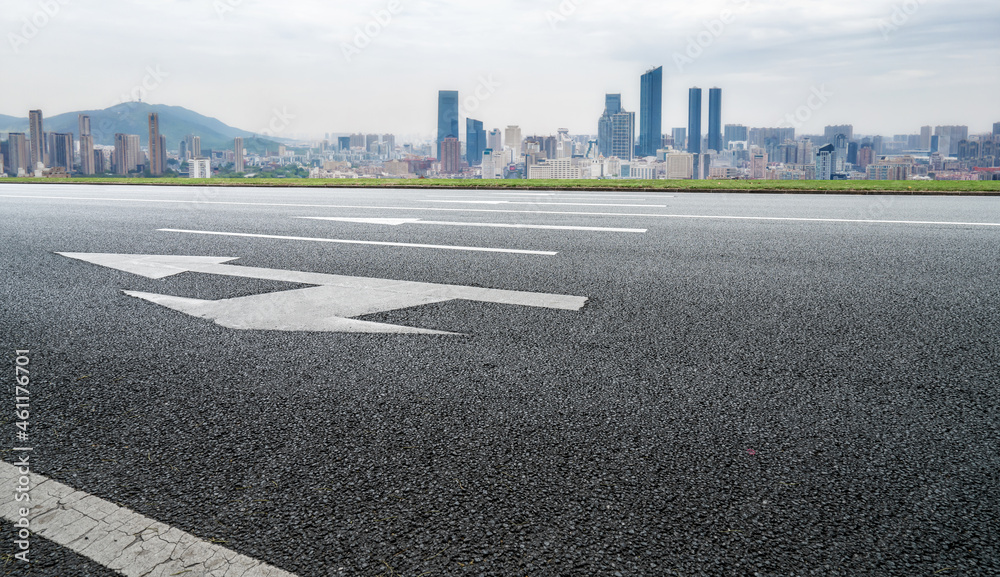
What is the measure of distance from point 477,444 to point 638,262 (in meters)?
3.65

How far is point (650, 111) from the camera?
4008 inches

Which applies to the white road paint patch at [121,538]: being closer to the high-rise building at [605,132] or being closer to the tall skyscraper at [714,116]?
the high-rise building at [605,132]

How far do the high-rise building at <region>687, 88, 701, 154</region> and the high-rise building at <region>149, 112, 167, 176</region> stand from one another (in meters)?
59.7

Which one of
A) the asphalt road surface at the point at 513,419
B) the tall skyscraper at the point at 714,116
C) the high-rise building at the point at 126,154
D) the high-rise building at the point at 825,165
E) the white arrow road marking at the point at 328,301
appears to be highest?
the tall skyscraper at the point at 714,116

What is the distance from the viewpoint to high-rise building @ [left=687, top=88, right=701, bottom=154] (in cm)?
8444

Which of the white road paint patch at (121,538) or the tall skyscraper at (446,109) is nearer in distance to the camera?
the white road paint patch at (121,538)

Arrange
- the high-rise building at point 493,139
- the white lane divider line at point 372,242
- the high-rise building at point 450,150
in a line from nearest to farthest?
the white lane divider line at point 372,242 → the high-rise building at point 450,150 → the high-rise building at point 493,139

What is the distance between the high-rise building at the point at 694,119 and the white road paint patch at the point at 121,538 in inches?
3235

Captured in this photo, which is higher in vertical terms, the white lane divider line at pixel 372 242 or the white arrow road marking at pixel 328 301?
the white lane divider line at pixel 372 242

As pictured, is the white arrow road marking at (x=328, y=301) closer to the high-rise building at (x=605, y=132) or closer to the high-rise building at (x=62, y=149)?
the high-rise building at (x=62, y=149)

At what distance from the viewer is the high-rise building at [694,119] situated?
84.4 meters

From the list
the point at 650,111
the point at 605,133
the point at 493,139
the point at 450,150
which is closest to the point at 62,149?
the point at 450,150

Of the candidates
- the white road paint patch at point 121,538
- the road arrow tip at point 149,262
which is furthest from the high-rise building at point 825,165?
the white road paint patch at point 121,538

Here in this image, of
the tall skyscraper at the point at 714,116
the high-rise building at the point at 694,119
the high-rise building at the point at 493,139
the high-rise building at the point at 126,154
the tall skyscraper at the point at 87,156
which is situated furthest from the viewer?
the tall skyscraper at the point at 714,116
